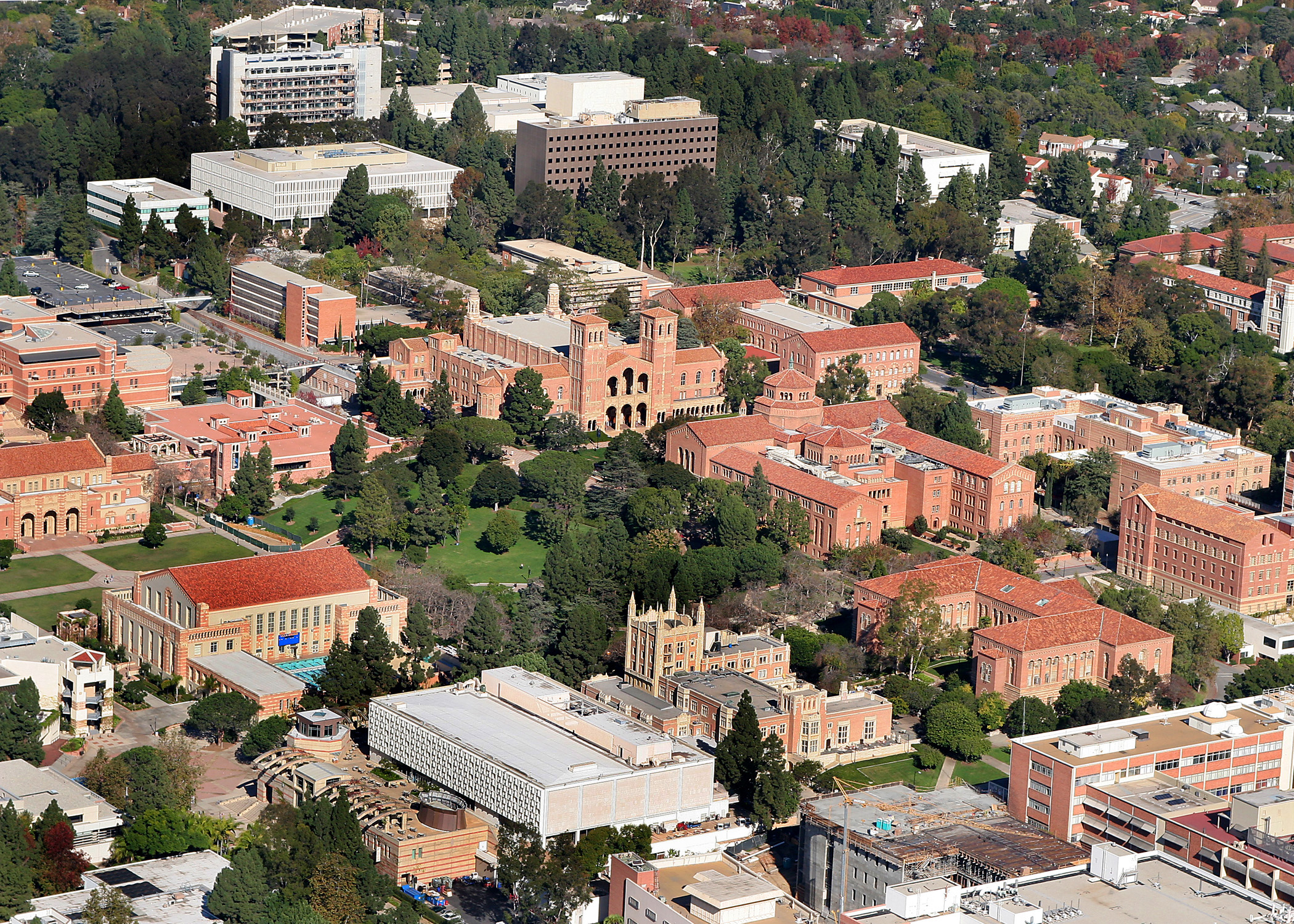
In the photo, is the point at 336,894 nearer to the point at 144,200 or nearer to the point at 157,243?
the point at 157,243

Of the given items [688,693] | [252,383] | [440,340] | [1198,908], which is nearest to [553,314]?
[440,340]

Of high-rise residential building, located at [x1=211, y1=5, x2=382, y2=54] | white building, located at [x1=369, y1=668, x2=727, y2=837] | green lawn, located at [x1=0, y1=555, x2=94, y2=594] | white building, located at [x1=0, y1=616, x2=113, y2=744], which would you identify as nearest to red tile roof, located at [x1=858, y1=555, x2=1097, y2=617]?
white building, located at [x1=369, y1=668, x2=727, y2=837]

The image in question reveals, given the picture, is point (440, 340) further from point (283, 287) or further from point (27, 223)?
point (27, 223)

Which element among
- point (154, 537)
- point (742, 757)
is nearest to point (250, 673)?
point (154, 537)

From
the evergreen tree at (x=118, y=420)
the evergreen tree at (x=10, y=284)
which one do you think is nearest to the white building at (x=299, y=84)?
the evergreen tree at (x=10, y=284)

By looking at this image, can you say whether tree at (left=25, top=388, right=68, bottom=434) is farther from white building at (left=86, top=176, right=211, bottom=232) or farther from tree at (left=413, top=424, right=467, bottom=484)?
white building at (left=86, top=176, right=211, bottom=232)

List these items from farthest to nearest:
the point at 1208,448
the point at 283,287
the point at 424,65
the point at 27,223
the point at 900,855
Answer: the point at 424,65 → the point at 27,223 → the point at 283,287 → the point at 1208,448 → the point at 900,855

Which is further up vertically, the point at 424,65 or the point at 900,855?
the point at 424,65
